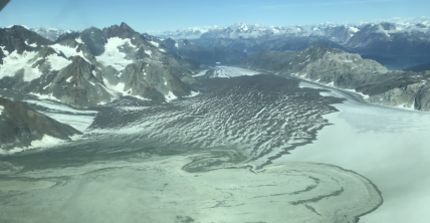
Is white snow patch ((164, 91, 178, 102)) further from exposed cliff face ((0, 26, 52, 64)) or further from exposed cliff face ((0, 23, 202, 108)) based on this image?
exposed cliff face ((0, 26, 52, 64))

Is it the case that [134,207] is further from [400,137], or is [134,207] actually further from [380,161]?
[400,137]

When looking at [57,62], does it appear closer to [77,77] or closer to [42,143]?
[77,77]

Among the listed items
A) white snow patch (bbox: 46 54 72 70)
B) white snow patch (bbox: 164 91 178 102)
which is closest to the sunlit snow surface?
white snow patch (bbox: 164 91 178 102)

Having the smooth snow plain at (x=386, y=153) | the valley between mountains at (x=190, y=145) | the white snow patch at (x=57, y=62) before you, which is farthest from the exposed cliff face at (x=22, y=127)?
the white snow patch at (x=57, y=62)

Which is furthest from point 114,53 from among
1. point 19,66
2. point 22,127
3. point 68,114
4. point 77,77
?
point 22,127

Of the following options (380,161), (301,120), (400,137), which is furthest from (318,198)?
(301,120)

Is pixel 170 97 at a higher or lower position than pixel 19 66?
lower
